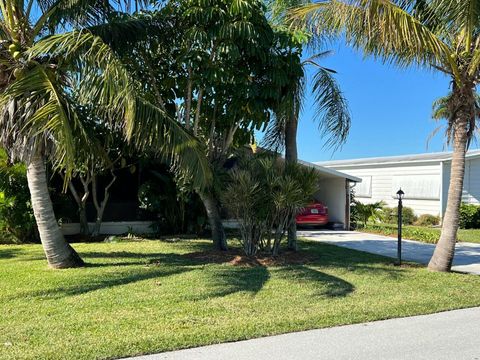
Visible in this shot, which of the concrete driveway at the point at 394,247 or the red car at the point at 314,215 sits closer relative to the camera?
the concrete driveway at the point at 394,247

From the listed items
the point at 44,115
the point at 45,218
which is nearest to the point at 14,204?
the point at 45,218

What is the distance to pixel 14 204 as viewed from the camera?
11875 mm

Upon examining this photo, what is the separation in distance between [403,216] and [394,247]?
32.1 feet

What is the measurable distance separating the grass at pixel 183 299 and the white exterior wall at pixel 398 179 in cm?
1272

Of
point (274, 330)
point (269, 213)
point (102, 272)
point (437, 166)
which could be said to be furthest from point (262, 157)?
point (437, 166)

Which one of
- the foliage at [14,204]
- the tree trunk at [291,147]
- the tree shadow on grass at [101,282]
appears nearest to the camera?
the tree shadow on grass at [101,282]

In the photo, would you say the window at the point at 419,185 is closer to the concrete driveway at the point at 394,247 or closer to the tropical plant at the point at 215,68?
the concrete driveway at the point at 394,247

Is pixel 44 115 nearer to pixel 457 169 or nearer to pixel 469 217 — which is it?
pixel 457 169

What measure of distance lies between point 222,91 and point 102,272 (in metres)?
4.23

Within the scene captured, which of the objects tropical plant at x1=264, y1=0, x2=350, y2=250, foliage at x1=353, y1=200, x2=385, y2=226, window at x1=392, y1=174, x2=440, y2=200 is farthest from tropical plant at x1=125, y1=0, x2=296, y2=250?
window at x1=392, y1=174, x2=440, y2=200

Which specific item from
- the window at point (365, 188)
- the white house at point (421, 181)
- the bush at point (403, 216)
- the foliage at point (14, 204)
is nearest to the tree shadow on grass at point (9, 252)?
the foliage at point (14, 204)

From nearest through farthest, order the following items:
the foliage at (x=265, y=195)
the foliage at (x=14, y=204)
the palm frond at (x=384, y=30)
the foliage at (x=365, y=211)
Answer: the palm frond at (x=384, y=30)
the foliage at (x=265, y=195)
the foliage at (x=14, y=204)
the foliage at (x=365, y=211)

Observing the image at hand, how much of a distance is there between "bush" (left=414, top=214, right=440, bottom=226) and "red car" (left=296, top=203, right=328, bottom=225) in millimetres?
5805

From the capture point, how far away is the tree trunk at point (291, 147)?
11273 millimetres
